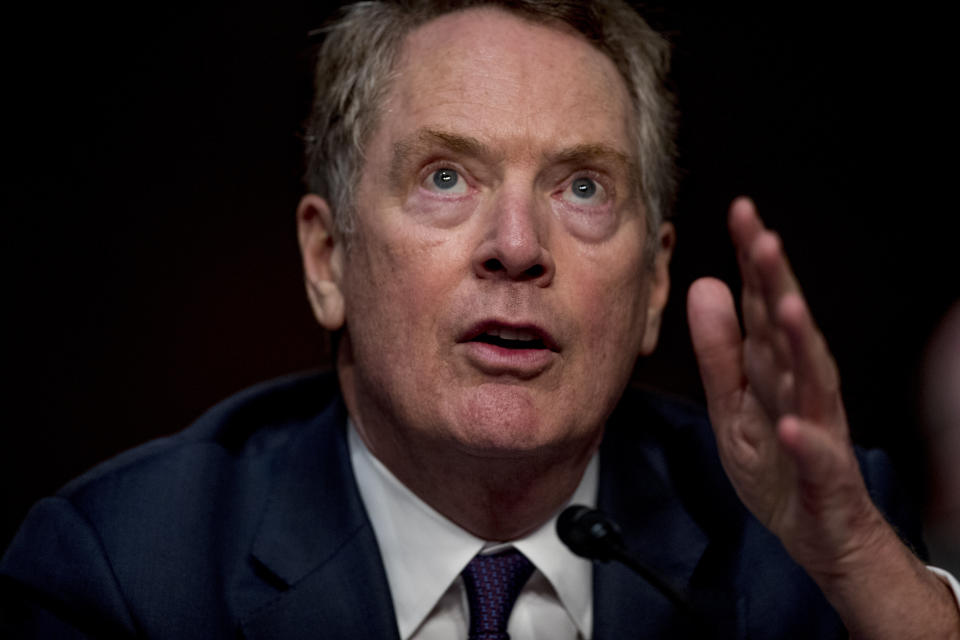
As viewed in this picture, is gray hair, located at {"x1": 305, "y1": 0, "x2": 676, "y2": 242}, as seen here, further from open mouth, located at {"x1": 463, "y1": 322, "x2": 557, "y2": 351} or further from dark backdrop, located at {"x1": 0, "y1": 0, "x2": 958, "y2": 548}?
dark backdrop, located at {"x1": 0, "y1": 0, "x2": 958, "y2": 548}

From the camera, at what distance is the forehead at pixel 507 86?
1.91 meters

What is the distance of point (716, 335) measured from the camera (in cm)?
149

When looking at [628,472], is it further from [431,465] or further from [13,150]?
[13,150]

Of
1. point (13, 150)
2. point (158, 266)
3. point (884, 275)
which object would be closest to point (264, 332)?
point (158, 266)

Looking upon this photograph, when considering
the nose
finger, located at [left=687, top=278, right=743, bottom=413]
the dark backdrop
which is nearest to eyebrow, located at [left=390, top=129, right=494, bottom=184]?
the nose

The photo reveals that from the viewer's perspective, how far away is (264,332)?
290cm

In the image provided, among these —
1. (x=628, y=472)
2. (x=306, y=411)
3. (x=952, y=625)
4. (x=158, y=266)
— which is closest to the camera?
(x=952, y=625)

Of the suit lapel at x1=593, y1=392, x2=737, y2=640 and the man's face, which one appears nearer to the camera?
the man's face

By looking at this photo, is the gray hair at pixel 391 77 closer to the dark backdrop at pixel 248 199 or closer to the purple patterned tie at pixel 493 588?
the dark backdrop at pixel 248 199

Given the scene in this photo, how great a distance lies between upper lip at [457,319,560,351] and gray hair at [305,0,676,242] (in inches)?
16.2

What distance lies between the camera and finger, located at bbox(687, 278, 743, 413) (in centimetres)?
148

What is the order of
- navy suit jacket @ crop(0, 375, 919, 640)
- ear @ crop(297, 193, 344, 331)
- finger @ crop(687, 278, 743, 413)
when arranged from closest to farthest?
finger @ crop(687, 278, 743, 413) → navy suit jacket @ crop(0, 375, 919, 640) → ear @ crop(297, 193, 344, 331)

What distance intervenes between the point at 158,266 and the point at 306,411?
67 cm

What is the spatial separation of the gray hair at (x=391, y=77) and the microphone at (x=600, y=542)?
782mm
